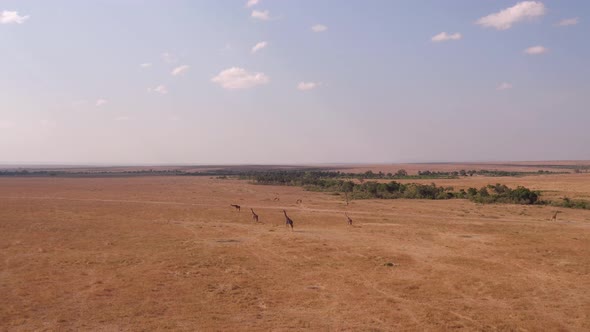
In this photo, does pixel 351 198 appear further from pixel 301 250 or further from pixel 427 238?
pixel 301 250

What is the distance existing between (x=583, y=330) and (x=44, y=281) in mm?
14601

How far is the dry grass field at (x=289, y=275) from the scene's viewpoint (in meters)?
10.8

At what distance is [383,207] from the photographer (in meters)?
40.0

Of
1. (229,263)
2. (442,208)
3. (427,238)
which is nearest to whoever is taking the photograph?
(229,263)

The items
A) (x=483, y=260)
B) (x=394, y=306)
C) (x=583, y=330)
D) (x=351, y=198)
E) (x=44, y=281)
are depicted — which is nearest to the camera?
(x=583, y=330)

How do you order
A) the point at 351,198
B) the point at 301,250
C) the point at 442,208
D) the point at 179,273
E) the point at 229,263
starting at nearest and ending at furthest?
the point at 179,273 < the point at 229,263 < the point at 301,250 < the point at 442,208 < the point at 351,198

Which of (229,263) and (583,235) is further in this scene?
(583,235)

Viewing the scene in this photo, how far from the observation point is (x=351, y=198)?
49.3 metres

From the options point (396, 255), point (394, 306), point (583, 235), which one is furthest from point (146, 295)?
point (583, 235)

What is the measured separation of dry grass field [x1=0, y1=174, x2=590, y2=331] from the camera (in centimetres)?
1084

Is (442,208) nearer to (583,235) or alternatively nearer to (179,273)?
(583,235)

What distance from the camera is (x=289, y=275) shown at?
15.2 m

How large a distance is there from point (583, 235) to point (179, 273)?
21547 millimetres

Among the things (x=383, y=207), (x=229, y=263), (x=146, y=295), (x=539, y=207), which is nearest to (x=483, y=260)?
(x=229, y=263)
